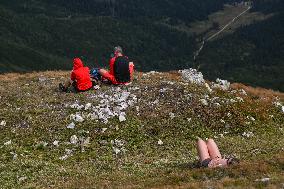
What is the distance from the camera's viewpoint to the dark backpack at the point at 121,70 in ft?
108

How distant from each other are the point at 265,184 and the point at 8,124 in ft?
57.9

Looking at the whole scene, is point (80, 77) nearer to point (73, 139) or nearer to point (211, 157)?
point (73, 139)

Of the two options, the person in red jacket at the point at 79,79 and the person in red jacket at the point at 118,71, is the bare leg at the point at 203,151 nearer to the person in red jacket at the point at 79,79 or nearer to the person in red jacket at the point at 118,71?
the person in red jacket at the point at 79,79

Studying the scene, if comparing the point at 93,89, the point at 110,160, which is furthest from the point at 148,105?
the point at 110,160

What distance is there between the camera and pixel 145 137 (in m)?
26.9

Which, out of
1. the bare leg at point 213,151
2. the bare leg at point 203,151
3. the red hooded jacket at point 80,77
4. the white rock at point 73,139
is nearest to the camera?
the bare leg at point 213,151

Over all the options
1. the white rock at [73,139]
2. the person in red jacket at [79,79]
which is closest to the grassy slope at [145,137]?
the white rock at [73,139]

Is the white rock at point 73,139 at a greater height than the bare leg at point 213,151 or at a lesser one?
lesser

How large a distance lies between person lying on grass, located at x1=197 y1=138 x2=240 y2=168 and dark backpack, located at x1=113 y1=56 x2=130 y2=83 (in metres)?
14.7

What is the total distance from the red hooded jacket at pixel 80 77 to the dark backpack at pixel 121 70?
2.03m

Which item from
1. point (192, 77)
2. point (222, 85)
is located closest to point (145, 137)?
point (192, 77)

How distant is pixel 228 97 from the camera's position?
107 feet

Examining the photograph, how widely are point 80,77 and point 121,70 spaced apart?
9.75 ft

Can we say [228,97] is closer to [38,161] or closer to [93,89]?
[93,89]
